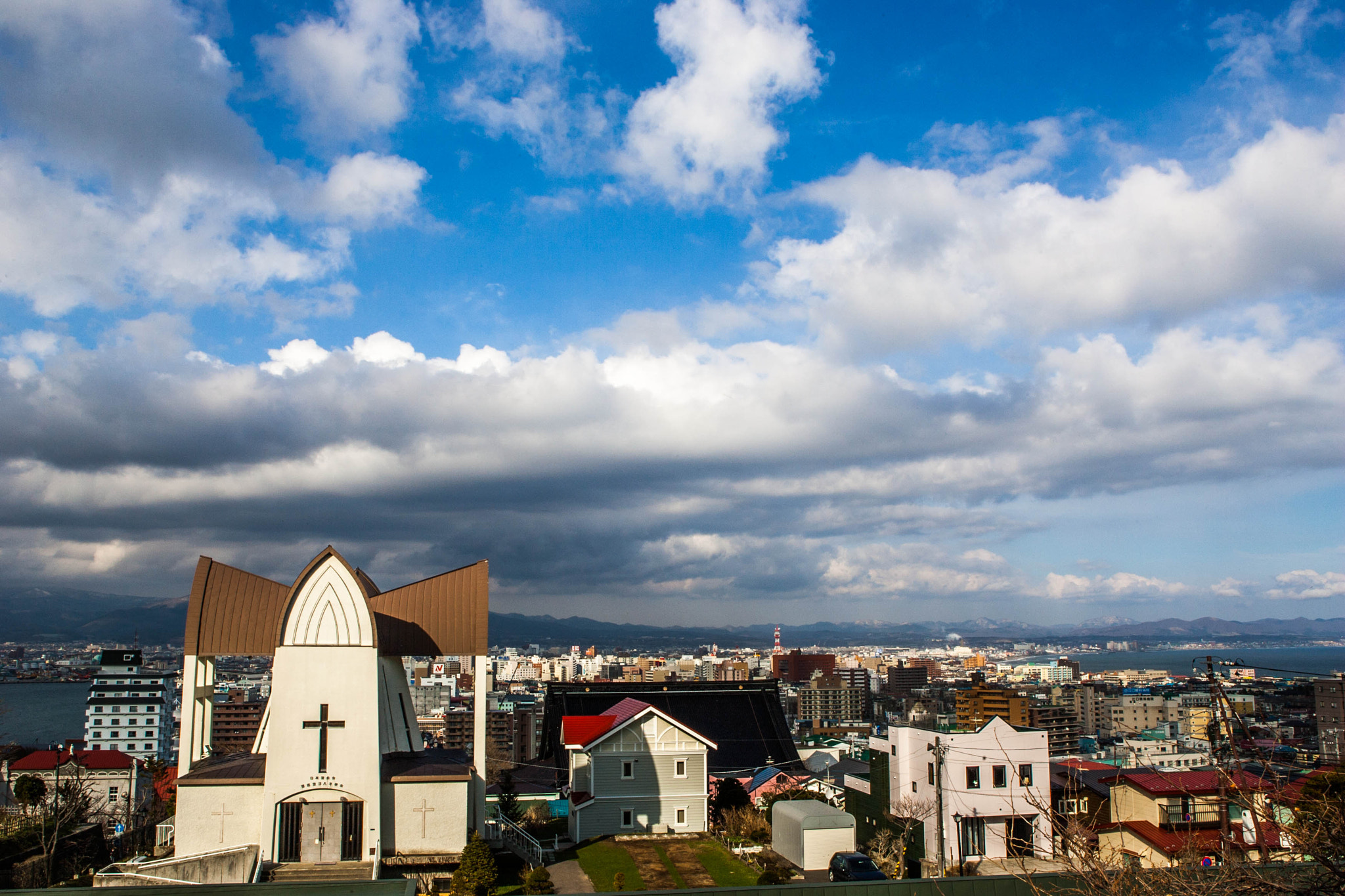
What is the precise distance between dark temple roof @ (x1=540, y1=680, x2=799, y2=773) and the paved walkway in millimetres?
26528

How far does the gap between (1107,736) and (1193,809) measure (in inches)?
4801

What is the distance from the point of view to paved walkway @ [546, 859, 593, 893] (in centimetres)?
2430

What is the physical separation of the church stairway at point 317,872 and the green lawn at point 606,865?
627 cm

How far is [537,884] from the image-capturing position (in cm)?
2281

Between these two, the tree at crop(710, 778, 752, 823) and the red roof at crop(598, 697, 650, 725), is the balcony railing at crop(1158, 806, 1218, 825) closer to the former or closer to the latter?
the tree at crop(710, 778, 752, 823)

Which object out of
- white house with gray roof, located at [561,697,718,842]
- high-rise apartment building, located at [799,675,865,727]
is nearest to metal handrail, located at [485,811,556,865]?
white house with gray roof, located at [561,697,718,842]

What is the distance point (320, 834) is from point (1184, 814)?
26.5m

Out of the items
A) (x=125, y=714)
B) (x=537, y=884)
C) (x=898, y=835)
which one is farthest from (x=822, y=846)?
(x=125, y=714)

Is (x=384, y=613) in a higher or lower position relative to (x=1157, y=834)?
higher

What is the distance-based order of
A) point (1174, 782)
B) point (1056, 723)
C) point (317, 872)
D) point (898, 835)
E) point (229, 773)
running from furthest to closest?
point (1056, 723)
point (898, 835)
point (1174, 782)
point (229, 773)
point (317, 872)

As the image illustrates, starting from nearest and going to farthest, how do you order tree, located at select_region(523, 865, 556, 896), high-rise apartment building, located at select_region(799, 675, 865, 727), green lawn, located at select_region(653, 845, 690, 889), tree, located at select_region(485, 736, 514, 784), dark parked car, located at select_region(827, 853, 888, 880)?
tree, located at select_region(523, 865, 556, 896) → dark parked car, located at select_region(827, 853, 888, 880) → green lawn, located at select_region(653, 845, 690, 889) → tree, located at select_region(485, 736, 514, 784) → high-rise apartment building, located at select_region(799, 675, 865, 727)

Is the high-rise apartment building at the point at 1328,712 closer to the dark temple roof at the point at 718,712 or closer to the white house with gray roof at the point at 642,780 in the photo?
the dark temple roof at the point at 718,712

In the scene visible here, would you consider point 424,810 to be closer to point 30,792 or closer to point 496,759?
point 30,792

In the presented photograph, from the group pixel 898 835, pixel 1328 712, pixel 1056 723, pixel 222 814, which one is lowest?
pixel 1056 723
